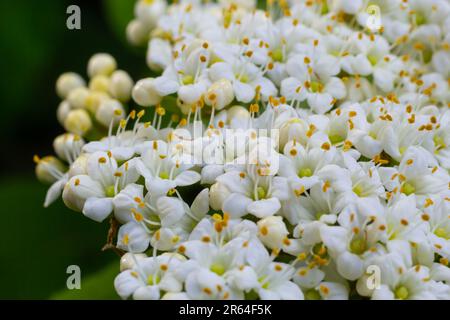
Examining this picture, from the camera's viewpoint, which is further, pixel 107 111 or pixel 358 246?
pixel 107 111

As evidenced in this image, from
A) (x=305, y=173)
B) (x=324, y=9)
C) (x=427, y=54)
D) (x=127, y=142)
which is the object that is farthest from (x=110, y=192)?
(x=427, y=54)

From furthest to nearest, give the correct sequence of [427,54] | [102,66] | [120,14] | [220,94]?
[120,14] → [102,66] → [427,54] → [220,94]

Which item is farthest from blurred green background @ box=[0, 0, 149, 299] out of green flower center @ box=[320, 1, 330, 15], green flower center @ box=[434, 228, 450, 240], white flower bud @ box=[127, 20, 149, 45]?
green flower center @ box=[434, 228, 450, 240]

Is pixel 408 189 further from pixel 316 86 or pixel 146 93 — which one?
pixel 146 93

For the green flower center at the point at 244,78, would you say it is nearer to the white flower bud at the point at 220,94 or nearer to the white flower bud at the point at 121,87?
the white flower bud at the point at 220,94

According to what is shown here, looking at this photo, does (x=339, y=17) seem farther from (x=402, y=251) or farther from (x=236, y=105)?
(x=402, y=251)

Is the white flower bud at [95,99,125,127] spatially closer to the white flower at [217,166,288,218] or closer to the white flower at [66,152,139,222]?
the white flower at [66,152,139,222]

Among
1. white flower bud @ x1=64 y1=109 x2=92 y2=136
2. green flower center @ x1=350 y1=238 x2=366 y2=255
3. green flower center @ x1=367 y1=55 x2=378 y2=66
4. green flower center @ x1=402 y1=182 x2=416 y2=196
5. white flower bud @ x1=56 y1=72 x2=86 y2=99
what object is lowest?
green flower center @ x1=350 y1=238 x2=366 y2=255
